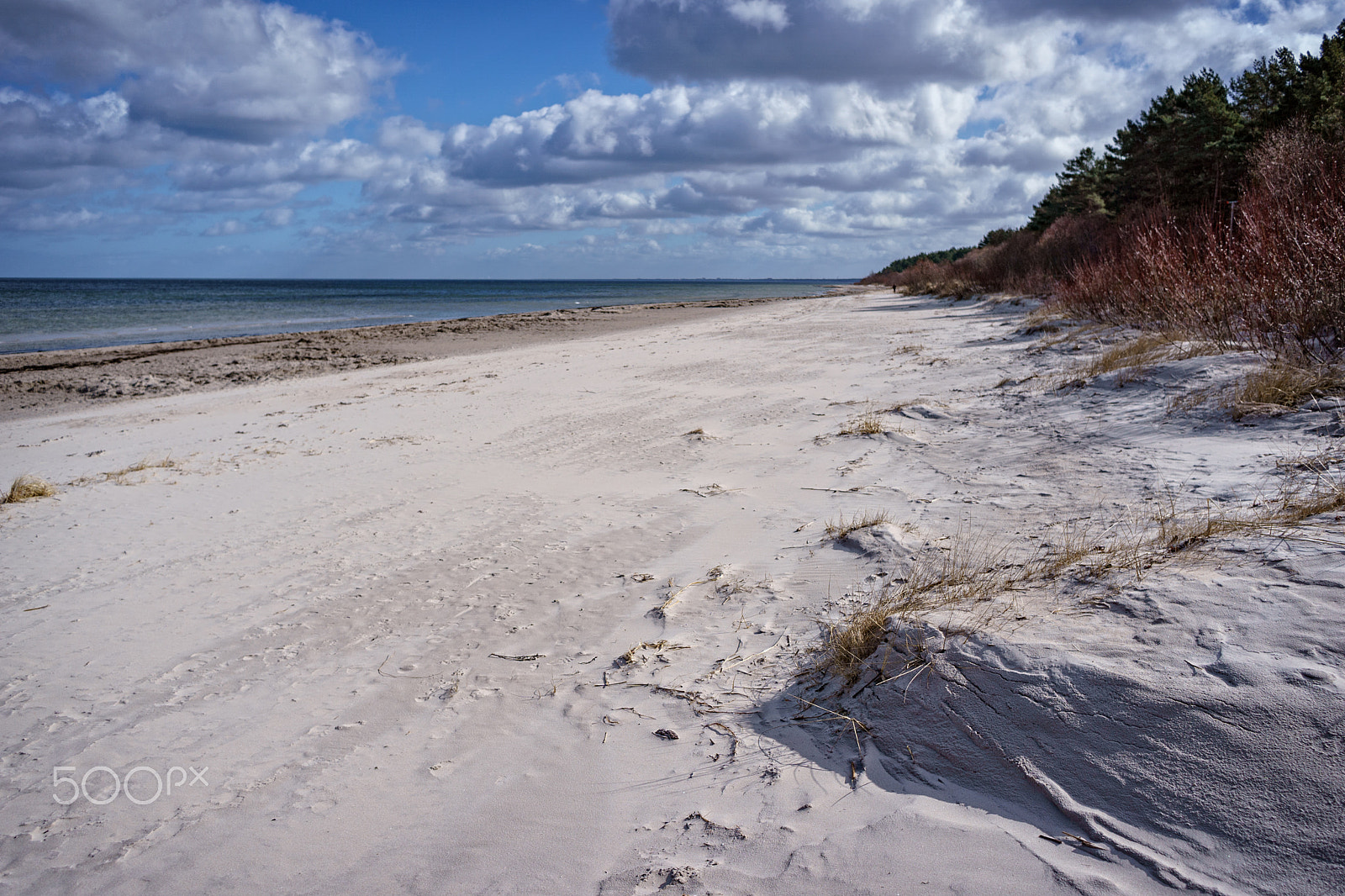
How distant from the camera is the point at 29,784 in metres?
2.37

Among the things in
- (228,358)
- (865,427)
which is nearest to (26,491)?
(865,427)

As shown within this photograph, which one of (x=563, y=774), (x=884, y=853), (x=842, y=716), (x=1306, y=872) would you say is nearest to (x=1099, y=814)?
(x=1306, y=872)

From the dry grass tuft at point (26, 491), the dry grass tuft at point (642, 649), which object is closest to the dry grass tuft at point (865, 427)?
the dry grass tuft at point (642, 649)

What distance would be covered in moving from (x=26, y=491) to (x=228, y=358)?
12851 mm

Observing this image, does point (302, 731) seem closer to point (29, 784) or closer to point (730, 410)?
point (29, 784)

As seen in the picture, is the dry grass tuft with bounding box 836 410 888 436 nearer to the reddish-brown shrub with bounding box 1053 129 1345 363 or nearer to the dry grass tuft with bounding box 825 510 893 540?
the dry grass tuft with bounding box 825 510 893 540

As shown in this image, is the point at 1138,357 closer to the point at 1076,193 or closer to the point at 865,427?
the point at 865,427

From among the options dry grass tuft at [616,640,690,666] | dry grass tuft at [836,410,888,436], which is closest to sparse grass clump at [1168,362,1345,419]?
dry grass tuft at [836,410,888,436]

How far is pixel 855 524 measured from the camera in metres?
3.81

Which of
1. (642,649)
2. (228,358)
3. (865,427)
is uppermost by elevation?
(228,358)

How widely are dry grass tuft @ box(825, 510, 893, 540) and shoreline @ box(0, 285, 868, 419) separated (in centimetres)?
1311

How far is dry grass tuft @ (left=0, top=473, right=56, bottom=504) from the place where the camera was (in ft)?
18.9

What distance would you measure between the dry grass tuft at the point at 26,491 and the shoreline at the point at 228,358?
23.0 ft

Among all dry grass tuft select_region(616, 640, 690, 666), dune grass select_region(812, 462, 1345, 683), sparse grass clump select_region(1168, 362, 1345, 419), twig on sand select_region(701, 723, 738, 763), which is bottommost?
dry grass tuft select_region(616, 640, 690, 666)
